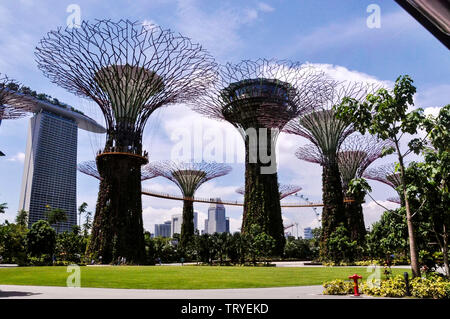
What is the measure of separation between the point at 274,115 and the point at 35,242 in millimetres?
23154

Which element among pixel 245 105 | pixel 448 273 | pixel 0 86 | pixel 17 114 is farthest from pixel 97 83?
pixel 448 273

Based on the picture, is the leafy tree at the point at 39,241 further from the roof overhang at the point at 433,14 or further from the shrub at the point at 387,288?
the roof overhang at the point at 433,14

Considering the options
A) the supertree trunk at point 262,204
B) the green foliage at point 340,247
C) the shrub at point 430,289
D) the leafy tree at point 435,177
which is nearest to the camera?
the shrub at point 430,289

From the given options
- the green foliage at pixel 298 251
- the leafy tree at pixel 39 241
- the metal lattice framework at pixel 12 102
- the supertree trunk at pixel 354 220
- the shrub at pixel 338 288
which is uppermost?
the metal lattice framework at pixel 12 102

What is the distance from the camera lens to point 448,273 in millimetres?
12234

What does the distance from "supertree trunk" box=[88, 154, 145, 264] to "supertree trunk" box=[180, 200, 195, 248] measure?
2074 centimetres

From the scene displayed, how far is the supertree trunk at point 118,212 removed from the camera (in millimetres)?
24875

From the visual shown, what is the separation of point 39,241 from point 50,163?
8232 cm

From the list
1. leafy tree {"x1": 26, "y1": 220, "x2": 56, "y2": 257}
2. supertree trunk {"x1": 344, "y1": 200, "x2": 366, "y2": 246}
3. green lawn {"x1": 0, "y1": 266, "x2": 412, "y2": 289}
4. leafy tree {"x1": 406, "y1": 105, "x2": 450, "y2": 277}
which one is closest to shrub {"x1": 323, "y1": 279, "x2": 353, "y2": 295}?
green lawn {"x1": 0, "y1": 266, "x2": 412, "y2": 289}

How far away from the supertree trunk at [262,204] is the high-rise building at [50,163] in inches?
2686

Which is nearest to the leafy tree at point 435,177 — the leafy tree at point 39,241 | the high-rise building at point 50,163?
the leafy tree at point 39,241

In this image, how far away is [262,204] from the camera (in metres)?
36.3
